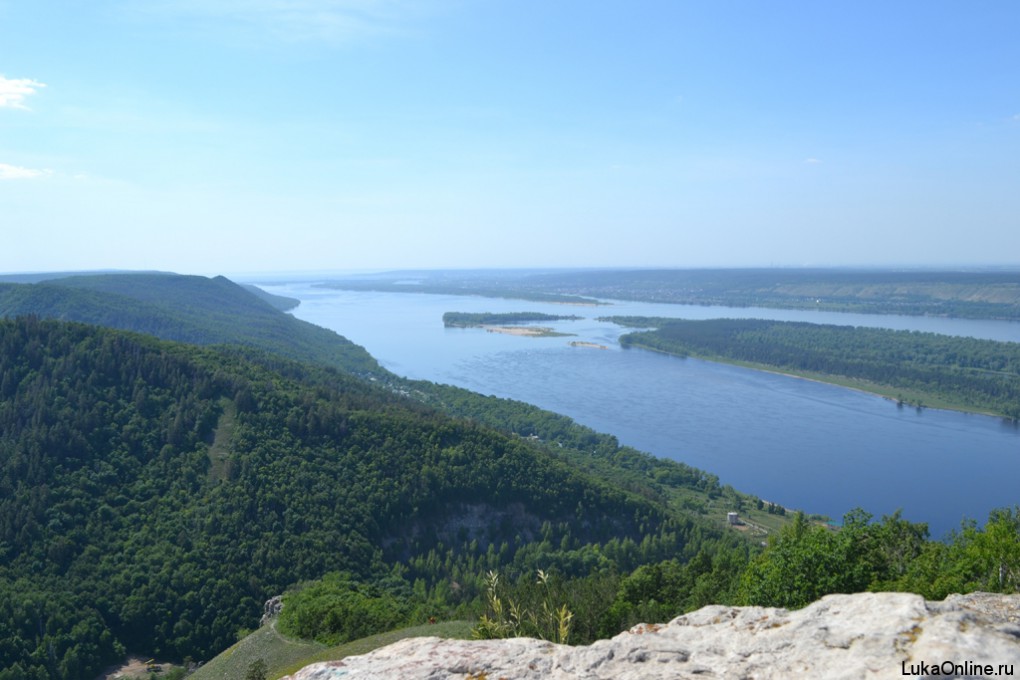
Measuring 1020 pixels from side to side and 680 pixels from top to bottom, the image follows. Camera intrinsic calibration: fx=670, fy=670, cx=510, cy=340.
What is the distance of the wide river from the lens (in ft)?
230

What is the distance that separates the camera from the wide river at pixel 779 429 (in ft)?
230

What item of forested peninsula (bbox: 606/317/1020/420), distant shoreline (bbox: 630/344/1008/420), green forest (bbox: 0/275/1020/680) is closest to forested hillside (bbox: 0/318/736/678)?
green forest (bbox: 0/275/1020/680)

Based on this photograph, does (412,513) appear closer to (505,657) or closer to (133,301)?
(505,657)

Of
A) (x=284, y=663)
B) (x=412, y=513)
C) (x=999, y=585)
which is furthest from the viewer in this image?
(x=412, y=513)

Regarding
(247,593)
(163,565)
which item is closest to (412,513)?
(247,593)

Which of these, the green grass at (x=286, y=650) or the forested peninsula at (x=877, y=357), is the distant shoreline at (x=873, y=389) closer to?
the forested peninsula at (x=877, y=357)

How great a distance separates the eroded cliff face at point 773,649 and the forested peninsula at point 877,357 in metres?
115

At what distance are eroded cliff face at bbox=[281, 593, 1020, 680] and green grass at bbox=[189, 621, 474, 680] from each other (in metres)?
18.4

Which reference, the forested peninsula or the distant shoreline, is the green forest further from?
the forested peninsula

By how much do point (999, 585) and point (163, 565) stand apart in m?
46.8

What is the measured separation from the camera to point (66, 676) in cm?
3719

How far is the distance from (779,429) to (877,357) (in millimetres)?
73818

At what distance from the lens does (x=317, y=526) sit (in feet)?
174

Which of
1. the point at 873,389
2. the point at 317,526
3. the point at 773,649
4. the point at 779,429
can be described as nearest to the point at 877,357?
the point at 873,389
